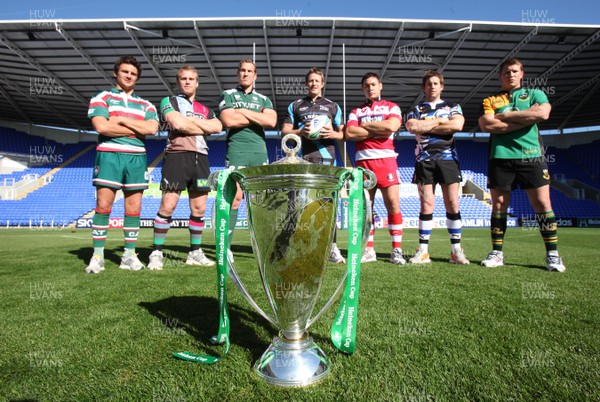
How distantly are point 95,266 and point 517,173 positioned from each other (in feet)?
14.5

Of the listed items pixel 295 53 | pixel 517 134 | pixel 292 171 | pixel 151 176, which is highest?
pixel 295 53

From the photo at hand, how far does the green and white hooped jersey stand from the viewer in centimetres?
328

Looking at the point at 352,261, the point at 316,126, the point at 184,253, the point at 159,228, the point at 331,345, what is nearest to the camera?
the point at 352,261

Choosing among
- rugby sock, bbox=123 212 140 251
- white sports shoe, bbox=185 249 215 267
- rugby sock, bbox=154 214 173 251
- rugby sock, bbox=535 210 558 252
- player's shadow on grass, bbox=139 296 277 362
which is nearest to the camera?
player's shadow on grass, bbox=139 296 277 362

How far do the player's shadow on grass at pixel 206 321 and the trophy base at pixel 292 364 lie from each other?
0.15 metres

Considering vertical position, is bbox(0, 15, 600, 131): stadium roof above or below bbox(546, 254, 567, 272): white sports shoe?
above

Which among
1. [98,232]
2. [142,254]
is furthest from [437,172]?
[142,254]

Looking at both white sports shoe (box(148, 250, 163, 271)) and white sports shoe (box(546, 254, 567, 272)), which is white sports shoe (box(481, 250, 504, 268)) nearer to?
white sports shoe (box(546, 254, 567, 272))

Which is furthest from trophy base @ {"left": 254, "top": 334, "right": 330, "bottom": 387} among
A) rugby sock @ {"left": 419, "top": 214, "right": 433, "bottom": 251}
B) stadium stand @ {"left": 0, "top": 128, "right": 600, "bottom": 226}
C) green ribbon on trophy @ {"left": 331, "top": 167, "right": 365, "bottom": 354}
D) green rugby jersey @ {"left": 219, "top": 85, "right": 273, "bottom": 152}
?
stadium stand @ {"left": 0, "top": 128, "right": 600, "bottom": 226}

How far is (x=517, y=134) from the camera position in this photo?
3.47 metres

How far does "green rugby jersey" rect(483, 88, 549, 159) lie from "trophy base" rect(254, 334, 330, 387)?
10.7 ft

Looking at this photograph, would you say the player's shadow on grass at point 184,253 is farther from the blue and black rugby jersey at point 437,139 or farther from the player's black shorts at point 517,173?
the player's black shorts at point 517,173

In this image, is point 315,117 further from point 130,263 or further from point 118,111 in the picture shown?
point 130,263

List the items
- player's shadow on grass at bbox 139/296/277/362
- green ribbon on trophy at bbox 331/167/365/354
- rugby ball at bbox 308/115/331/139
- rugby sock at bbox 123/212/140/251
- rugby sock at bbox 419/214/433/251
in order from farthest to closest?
1. rugby sock at bbox 419/214/433/251
2. rugby sock at bbox 123/212/140/251
3. rugby ball at bbox 308/115/331/139
4. player's shadow on grass at bbox 139/296/277/362
5. green ribbon on trophy at bbox 331/167/365/354
